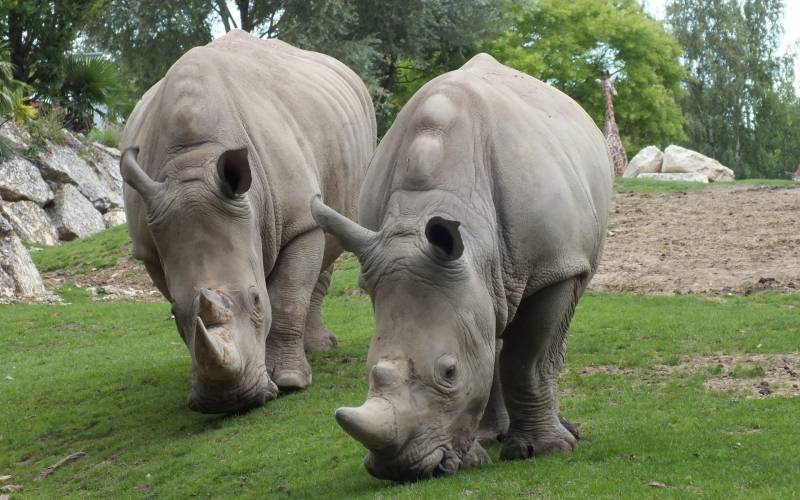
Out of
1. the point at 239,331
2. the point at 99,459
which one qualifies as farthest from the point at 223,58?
the point at 99,459

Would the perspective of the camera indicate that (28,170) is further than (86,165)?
No

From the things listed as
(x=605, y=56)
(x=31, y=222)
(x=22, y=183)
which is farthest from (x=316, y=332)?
(x=605, y=56)

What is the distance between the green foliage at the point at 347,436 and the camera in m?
6.83

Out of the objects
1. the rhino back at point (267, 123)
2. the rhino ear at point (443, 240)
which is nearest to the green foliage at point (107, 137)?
the rhino back at point (267, 123)

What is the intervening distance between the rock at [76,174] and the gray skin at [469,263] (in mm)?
23103

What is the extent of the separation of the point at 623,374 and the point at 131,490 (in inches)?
159

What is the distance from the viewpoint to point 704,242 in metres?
18.7

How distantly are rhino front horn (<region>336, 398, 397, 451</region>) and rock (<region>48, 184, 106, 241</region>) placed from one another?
23.5m

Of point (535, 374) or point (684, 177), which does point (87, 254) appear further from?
point (535, 374)

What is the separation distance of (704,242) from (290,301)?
9.78 m

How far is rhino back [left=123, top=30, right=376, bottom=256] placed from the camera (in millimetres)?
9828

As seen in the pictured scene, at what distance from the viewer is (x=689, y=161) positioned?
1156 inches

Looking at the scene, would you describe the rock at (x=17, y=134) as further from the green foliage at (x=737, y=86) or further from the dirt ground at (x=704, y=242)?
the green foliage at (x=737, y=86)

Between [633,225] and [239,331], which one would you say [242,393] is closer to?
[239,331]
